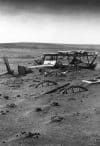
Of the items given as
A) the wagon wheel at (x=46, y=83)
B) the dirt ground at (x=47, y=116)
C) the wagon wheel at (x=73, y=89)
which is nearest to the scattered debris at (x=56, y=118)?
the dirt ground at (x=47, y=116)

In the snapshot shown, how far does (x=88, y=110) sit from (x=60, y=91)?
200 inches

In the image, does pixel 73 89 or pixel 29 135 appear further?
pixel 73 89

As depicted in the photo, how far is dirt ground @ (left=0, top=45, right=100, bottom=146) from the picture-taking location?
1080 centimetres

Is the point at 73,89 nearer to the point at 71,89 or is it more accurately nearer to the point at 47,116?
the point at 71,89

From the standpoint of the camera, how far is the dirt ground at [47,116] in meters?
10.8

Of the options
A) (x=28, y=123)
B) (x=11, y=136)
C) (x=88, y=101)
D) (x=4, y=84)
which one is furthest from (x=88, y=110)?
(x=4, y=84)

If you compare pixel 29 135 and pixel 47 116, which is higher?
pixel 29 135

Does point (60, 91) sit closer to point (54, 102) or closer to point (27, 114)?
point (54, 102)

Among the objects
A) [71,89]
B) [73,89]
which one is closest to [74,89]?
[73,89]

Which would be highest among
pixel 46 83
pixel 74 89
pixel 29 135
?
pixel 29 135

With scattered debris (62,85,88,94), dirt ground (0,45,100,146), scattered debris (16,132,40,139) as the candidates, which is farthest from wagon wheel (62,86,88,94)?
scattered debris (16,132,40,139)

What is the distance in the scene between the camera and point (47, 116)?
13930 mm

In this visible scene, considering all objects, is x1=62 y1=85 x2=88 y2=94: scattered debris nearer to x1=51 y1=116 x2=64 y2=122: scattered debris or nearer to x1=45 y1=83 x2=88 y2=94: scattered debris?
x1=45 y1=83 x2=88 y2=94: scattered debris

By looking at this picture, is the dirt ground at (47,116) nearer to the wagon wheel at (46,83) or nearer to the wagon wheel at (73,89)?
the wagon wheel at (46,83)
